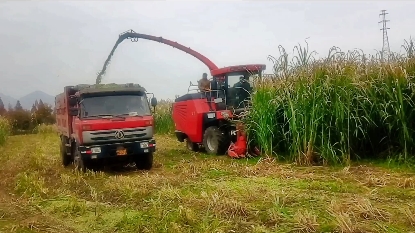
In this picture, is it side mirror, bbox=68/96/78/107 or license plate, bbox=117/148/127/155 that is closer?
license plate, bbox=117/148/127/155

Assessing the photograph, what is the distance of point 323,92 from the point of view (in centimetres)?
1050

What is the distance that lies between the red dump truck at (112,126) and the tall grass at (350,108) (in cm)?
354

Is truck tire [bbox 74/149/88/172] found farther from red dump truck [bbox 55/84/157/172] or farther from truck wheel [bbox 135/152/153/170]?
truck wheel [bbox 135/152/153/170]

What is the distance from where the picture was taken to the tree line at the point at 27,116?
34.8 meters

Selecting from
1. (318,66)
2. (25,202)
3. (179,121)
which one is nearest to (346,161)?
(318,66)

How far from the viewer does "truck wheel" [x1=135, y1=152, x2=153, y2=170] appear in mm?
11955

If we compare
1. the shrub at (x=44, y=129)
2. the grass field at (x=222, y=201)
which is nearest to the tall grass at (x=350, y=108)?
the grass field at (x=222, y=201)

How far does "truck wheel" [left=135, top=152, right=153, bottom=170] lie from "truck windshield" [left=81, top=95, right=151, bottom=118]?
1.07 meters

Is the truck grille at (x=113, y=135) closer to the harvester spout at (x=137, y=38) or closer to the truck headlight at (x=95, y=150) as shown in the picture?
the truck headlight at (x=95, y=150)

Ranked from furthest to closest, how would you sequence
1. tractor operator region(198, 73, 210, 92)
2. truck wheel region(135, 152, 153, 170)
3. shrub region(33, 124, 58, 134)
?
shrub region(33, 124, 58, 134), tractor operator region(198, 73, 210, 92), truck wheel region(135, 152, 153, 170)

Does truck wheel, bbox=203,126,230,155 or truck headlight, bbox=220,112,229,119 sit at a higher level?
truck headlight, bbox=220,112,229,119

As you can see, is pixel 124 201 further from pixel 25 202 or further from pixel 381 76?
pixel 381 76

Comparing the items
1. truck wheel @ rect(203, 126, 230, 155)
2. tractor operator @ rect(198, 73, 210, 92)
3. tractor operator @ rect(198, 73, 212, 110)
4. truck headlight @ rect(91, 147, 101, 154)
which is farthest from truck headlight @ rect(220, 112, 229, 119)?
truck headlight @ rect(91, 147, 101, 154)

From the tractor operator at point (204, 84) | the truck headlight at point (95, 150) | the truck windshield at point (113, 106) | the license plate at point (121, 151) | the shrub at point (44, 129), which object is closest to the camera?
the truck headlight at point (95, 150)
